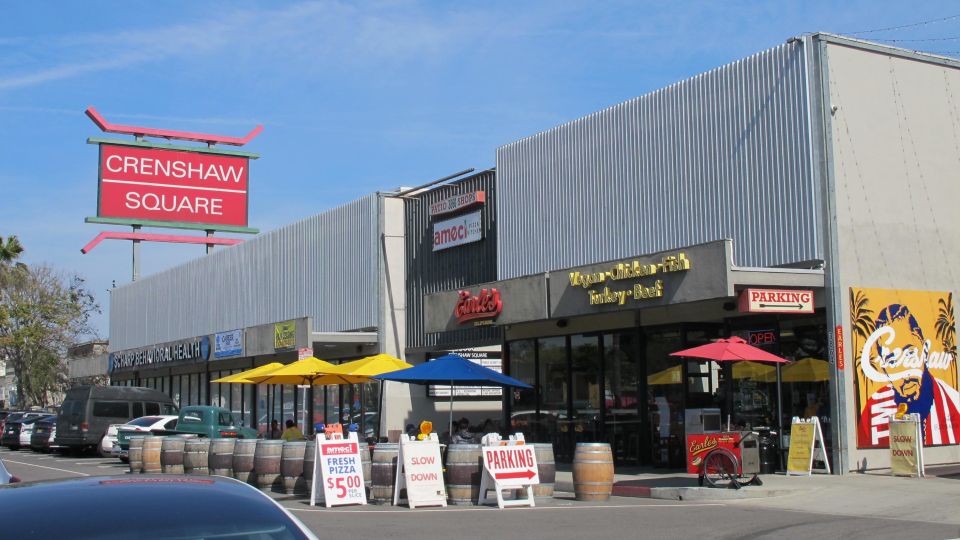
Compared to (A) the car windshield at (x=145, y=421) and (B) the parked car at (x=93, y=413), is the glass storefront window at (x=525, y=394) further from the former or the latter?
(B) the parked car at (x=93, y=413)

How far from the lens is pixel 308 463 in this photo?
730 inches

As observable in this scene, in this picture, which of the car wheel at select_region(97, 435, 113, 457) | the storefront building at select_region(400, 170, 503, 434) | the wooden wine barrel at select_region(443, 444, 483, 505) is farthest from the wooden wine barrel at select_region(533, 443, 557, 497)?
the car wheel at select_region(97, 435, 113, 457)

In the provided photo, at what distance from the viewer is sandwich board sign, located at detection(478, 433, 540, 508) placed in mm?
16422

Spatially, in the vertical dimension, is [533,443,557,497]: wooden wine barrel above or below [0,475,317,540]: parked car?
below

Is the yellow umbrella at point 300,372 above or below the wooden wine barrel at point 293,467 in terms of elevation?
above

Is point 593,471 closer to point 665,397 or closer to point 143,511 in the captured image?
point 665,397

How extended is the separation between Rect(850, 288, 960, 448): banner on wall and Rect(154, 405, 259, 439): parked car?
16808 mm

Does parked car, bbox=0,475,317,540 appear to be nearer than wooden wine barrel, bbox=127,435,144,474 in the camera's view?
Yes

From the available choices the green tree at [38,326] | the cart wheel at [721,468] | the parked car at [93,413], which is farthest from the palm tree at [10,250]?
the cart wheel at [721,468]

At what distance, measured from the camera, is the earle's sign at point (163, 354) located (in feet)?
134

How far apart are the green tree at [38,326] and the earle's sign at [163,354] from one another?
11.9 m

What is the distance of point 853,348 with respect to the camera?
62.3ft

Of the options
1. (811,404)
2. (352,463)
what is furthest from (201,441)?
(811,404)

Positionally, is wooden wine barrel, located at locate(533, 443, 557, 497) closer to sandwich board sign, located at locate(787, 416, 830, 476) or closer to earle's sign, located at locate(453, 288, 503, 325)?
sandwich board sign, located at locate(787, 416, 830, 476)
